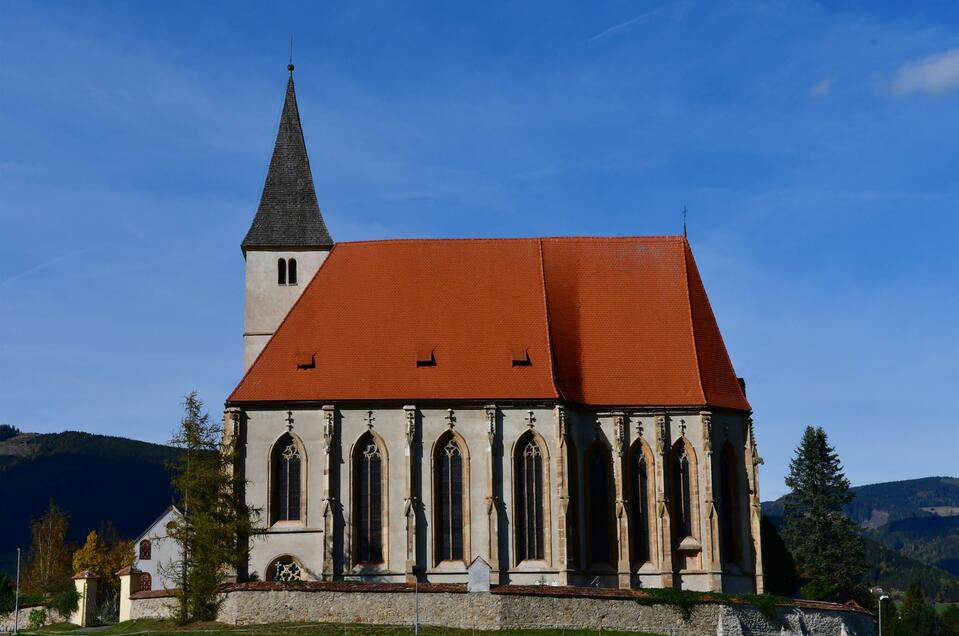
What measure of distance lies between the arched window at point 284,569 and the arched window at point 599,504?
37.2 ft

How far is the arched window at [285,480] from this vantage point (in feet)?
160

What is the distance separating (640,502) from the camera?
5006 cm

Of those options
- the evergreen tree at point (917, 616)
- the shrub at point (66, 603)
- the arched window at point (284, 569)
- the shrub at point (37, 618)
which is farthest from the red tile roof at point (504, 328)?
the evergreen tree at point (917, 616)

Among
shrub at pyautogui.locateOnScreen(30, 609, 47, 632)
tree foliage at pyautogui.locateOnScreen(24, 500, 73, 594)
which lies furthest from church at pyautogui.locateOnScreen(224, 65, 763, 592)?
tree foliage at pyautogui.locateOnScreen(24, 500, 73, 594)

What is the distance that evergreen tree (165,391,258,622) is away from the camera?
4109cm

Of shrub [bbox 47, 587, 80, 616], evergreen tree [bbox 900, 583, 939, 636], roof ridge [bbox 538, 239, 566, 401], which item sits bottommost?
evergreen tree [bbox 900, 583, 939, 636]

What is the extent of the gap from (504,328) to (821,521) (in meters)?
25.8

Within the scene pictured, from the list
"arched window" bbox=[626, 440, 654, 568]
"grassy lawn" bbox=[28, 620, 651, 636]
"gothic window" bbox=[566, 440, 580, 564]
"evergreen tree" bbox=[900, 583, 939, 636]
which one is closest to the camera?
"grassy lawn" bbox=[28, 620, 651, 636]

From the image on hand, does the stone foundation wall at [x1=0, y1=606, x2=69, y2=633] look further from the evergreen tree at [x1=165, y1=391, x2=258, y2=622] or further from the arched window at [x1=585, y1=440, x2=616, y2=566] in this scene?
the arched window at [x1=585, y1=440, x2=616, y2=566]

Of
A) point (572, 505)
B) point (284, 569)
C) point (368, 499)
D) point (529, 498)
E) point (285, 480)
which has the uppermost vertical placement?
point (285, 480)

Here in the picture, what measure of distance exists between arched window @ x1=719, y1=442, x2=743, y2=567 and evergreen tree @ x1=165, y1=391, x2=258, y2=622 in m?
18.6

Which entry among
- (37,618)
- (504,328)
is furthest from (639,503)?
(37,618)

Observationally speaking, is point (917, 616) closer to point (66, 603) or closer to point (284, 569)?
point (284, 569)

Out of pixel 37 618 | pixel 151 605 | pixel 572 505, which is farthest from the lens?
pixel 37 618
